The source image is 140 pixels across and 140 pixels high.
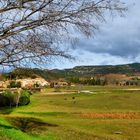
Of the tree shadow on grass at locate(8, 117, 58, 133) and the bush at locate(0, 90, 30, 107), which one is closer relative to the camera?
the tree shadow on grass at locate(8, 117, 58, 133)

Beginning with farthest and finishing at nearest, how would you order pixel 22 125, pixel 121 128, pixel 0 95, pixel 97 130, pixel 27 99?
pixel 27 99
pixel 0 95
pixel 121 128
pixel 97 130
pixel 22 125

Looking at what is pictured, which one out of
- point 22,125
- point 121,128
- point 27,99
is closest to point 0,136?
point 22,125

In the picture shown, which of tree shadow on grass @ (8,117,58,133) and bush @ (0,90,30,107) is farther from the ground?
bush @ (0,90,30,107)

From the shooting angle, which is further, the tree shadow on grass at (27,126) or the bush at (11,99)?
the bush at (11,99)

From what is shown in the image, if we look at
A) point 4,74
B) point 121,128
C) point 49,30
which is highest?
point 49,30

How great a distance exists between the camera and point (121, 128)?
89.1 feet

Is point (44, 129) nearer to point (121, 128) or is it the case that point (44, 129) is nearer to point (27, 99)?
point (121, 128)

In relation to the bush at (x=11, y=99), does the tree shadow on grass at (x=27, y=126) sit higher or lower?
lower

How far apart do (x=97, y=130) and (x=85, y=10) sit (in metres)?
11.0

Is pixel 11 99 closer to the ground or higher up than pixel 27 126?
higher up

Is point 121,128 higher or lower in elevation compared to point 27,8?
lower

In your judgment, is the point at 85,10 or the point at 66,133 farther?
the point at 66,133

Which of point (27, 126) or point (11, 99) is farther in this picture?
point (11, 99)

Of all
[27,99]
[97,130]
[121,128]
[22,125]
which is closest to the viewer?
[22,125]
